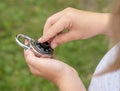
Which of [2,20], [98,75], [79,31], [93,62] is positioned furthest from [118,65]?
[2,20]

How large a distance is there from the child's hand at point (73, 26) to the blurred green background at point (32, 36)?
0.92 metres

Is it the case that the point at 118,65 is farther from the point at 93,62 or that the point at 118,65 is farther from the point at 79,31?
the point at 93,62

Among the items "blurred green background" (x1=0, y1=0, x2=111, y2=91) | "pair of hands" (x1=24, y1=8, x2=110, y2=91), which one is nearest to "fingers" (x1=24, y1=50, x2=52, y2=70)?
"pair of hands" (x1=24, y1=8, x2=110, y2=91)

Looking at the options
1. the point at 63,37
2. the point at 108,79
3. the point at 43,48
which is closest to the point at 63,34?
the point at 63,37

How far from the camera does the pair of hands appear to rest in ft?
5.35

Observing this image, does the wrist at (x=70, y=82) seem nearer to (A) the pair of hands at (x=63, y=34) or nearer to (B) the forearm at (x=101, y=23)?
(A) the pair of hands at (x=63, y=34)

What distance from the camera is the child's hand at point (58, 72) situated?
1.60m

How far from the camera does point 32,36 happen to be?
289cm

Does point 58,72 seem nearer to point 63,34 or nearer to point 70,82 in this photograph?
point 70,82

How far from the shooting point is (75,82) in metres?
1.60

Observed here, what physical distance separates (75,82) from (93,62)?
1.19 meters

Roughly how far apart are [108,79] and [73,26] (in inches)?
11.5

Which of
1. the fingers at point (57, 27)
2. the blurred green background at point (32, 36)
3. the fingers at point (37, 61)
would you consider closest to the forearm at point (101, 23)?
the fingers at point (57, 27)

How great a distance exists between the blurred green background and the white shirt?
3.44ft
